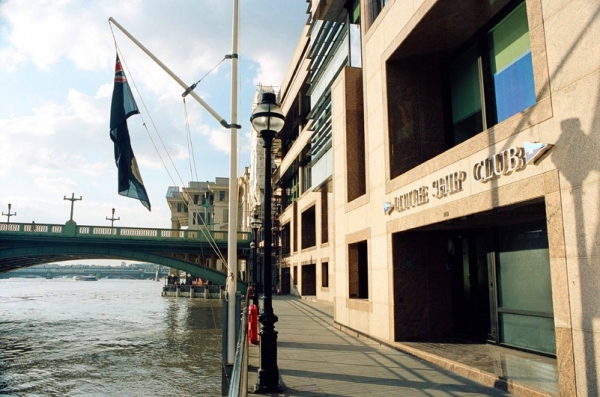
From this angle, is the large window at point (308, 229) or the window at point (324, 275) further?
the large window at point (308, 229)

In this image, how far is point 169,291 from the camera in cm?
6919

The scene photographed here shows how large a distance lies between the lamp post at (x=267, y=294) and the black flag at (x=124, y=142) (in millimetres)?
4345

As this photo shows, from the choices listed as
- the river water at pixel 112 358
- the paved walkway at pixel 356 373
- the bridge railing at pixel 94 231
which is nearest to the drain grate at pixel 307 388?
the paved walkway at pixel 356 373

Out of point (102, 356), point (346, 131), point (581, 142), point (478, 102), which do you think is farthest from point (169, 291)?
point (581, 142)

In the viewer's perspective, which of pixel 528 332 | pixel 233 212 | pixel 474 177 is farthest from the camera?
pixel 233 212

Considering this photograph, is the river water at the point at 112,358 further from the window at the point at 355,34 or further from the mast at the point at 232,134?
the window at the point at 355,34

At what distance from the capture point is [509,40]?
34.2 ft

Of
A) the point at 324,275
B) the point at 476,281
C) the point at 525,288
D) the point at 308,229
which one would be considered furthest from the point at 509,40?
the point at 308,229

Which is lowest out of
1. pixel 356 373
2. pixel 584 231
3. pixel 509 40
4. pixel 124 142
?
pixel 356 373

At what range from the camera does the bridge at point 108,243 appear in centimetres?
4259

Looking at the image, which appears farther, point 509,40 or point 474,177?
point 509,40

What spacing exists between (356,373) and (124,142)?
7577mm

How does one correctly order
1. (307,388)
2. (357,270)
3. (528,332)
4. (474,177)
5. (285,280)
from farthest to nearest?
(285,280) < (357,270) < (528,332) < (474,177) < (307,388)

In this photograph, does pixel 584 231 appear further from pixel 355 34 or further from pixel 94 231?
pixel 94 231
